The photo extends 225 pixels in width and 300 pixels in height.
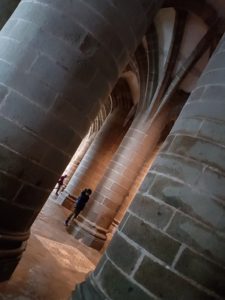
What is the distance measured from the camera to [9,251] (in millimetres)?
4324

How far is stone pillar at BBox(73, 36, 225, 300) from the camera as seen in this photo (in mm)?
2482

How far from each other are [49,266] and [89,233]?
155 inches

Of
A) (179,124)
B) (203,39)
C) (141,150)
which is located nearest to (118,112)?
(141,150)

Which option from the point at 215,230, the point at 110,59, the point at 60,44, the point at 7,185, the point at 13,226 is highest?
the point at 110,59

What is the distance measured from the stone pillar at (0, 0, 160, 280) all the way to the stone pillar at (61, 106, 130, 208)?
9737mm

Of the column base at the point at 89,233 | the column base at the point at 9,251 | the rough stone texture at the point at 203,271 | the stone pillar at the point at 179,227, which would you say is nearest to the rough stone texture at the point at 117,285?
the stone pillar at the point at 179,227

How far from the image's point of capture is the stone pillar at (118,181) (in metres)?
10.2

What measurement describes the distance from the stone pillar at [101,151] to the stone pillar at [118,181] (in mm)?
3538

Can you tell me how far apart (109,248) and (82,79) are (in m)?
2.31

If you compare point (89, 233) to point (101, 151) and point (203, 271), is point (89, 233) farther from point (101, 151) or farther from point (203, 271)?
point (203, 271)

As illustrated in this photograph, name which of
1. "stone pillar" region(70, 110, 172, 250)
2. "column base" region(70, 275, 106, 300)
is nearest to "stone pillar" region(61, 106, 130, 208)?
"stone pillar" region(70, 110, 172, 250)

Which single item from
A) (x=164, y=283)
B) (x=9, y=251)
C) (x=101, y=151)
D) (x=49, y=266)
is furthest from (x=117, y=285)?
(x=101, y=151)

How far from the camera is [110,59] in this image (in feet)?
15.1

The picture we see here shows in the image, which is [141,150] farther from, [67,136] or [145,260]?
[145,260]
